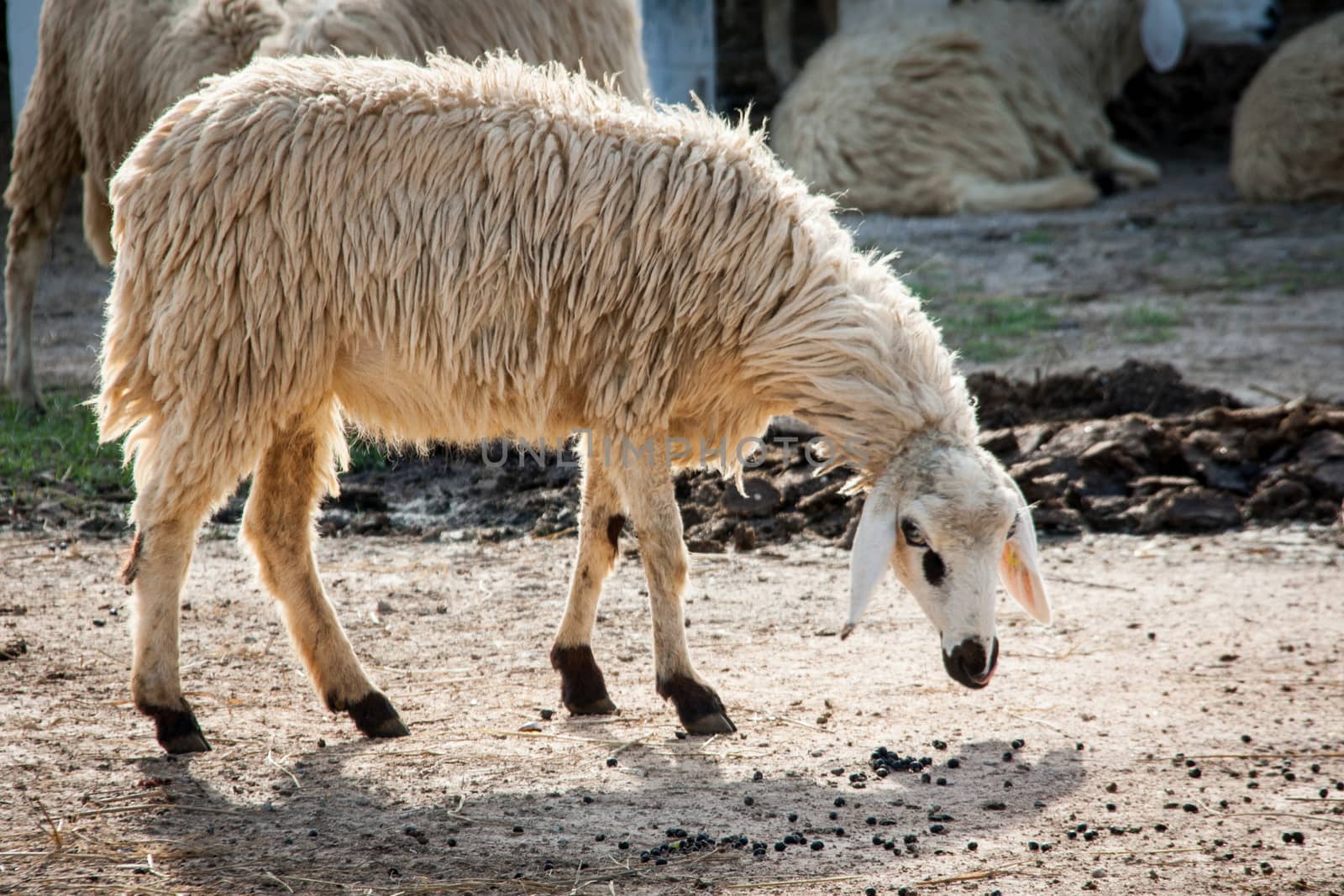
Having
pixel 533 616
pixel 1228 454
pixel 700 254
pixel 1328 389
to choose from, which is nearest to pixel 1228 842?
pixel 700 254

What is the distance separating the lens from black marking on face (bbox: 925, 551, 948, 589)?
3855mm

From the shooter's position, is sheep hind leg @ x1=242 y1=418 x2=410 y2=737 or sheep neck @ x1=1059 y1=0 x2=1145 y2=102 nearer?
sheep hind leg @ x1=242 y1=418 x2=410 y2=737

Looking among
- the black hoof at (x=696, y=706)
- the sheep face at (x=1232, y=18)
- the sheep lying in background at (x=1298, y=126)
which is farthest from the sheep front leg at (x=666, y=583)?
the sheep face at (x=1232, y=18)

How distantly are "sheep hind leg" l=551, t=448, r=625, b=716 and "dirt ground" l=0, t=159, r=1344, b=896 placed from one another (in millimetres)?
163

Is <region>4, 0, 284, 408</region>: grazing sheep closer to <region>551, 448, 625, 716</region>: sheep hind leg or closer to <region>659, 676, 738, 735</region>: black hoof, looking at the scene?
<region>551, 448, 625, 716</region>: sheep hind leg

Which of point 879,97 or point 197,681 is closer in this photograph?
point 197,681

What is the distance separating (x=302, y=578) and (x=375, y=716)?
0.45 m

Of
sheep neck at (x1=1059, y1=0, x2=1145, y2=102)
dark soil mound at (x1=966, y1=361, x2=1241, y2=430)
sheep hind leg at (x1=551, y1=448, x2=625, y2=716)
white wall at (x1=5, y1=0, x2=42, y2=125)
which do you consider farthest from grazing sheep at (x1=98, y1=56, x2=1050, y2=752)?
sheep neck at (x1=1059, y1=0, x2=1145, y2=102)

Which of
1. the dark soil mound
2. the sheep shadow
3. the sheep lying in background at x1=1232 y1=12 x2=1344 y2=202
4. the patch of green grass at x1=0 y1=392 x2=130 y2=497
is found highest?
the sheep lying in background at x1=1232 y1=12 x2=1344 y2=202

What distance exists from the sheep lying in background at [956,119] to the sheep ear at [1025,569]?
808 cm

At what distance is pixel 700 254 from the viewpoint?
3992mm

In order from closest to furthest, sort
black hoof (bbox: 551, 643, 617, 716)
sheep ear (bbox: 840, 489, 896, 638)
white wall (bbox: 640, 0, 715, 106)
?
1. sheep ear (bbox: 840, 489, 896, 638)
2. black hoof (bbox: 551, 643, 617, 716)
3. white wall (bbox: 640, 0, 715, 106)

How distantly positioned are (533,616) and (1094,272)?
20.0 feet

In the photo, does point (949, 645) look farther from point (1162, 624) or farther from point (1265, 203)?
point (1265, 203)
